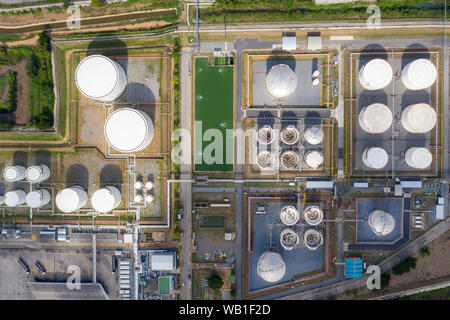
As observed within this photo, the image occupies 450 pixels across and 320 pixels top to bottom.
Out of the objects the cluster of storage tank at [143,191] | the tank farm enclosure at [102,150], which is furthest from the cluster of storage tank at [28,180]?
the cluster of storage tank at [143,191]

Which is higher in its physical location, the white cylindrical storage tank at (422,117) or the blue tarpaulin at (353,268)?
the white cylindrical storage tank at (422,117)

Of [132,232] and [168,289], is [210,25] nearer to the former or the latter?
[132,232]

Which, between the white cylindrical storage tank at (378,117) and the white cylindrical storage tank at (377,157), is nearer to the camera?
the white cylindrical storage tank at (378,117)

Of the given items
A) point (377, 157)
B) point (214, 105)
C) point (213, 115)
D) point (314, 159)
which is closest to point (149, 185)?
point (213, 115)

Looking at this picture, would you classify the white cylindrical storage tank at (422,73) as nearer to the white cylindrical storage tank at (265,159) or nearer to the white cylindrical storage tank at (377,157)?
the white cylindrical storage tank at (377,157)

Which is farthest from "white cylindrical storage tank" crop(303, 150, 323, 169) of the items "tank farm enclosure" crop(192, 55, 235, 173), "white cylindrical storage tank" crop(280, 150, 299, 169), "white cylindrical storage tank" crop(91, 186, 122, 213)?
"white cylindrical storage tank" crop(91, 186, 122, 213)

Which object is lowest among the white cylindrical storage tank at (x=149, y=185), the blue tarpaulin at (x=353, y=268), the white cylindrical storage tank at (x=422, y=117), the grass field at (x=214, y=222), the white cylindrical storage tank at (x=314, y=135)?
the blue tarpaulin at (x=353, y=268)

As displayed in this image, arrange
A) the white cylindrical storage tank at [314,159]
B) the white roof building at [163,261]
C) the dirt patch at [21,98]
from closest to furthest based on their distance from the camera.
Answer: the white cylindrical storage tank at [314,159]
the white roof building at [163,261]
the dirt patch at [21,98]
